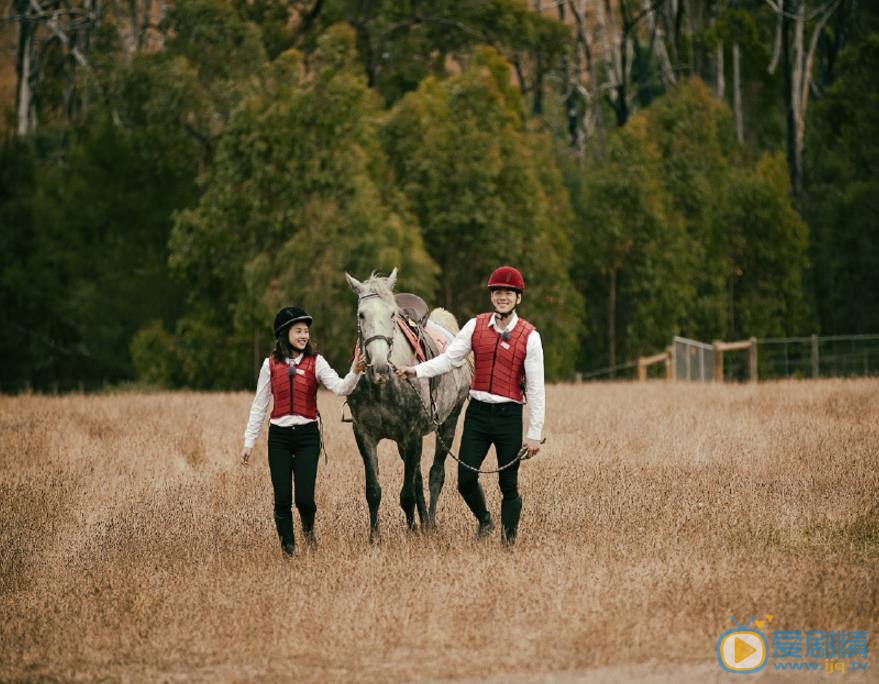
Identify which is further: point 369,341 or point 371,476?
point 371,476

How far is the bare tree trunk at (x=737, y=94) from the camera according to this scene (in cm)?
5350

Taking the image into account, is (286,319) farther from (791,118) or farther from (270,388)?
(791,118)

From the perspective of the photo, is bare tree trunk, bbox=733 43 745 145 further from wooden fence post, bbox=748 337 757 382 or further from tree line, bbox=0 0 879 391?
wooden fence post, bbox=748 337 757 382

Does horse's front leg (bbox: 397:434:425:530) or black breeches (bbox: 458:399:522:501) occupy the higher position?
black breeches (bbox: 458:399:522:501)

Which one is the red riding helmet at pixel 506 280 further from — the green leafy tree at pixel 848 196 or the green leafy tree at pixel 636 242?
the green leafy tree at pixel 848 196

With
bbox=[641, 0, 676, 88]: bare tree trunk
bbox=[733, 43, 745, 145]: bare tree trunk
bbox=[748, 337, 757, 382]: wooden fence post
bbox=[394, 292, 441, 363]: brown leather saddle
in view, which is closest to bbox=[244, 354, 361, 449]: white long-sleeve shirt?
bbox=[394, 292, 441, 363]: brown leather saddle

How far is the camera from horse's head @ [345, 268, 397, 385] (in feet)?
30.7

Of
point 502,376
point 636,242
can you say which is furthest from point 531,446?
point 636,242

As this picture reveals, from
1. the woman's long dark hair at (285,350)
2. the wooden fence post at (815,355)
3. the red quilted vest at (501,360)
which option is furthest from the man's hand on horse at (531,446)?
the wooden fence post at (815,355)

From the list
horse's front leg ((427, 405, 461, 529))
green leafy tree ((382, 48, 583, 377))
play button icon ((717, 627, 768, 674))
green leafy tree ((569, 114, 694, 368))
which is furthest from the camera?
green leafy tree ((569, 114, 694, 368))

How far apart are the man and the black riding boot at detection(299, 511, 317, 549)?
48.3 inches

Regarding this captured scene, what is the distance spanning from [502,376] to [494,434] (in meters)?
0.42

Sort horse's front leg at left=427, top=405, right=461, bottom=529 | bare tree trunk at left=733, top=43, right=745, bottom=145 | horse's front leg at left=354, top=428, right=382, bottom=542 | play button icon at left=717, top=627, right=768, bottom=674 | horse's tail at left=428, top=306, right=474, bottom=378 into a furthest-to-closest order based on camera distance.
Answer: bare tree trunk at left=733, top=43, right=745, bottom=145, horse's tail at left=428, top=306, right=474, bottom=378, horse's front leg at left=427, top=405, right=461, bottom=529, horse's front leg at left=354, top=428, right=382, bottom=542, play button icon at left=717, top=627, right=768, bottom=674

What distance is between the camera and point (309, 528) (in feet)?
33.2
